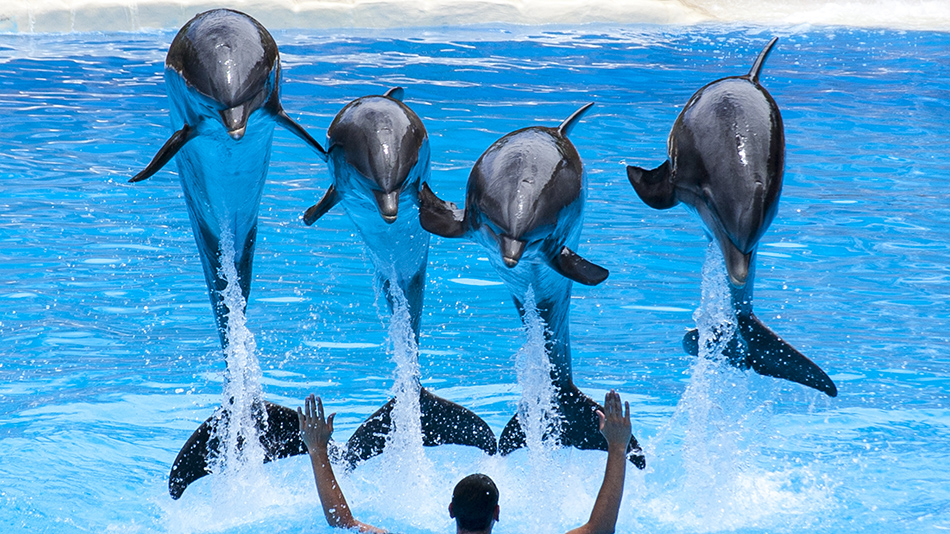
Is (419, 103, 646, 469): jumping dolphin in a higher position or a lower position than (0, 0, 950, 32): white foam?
higher

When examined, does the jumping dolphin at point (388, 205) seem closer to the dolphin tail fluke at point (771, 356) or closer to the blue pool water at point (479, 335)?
the blue pool water at point (479, 335)

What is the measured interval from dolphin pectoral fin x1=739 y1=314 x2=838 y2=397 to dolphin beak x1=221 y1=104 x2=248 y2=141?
265 cm

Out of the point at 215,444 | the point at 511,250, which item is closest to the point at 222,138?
the point at 511,250

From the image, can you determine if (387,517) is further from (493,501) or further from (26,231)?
(26,231)

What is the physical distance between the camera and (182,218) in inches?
420

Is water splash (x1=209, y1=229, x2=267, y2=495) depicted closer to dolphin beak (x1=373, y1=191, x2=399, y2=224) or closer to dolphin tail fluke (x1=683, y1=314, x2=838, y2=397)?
dolphin beak (x1=373, y1=191, x2=399, y2=224)

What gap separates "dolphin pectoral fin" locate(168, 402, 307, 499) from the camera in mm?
5605

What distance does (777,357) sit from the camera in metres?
5.25

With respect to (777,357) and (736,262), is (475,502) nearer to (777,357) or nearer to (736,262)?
(736,262)

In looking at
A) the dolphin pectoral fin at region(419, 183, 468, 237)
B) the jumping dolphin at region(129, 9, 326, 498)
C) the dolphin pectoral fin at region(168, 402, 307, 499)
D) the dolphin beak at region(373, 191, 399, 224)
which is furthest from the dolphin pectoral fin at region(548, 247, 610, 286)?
the dolphin pectoral fin at region(168, 402, 307, 499)

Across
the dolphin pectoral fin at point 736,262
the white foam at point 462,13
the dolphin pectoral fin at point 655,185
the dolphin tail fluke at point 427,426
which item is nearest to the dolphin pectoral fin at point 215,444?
the dolphin tail fluke at point 427,426

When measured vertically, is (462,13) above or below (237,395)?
below

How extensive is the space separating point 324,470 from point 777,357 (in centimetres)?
239

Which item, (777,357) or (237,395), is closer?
(777,357)
